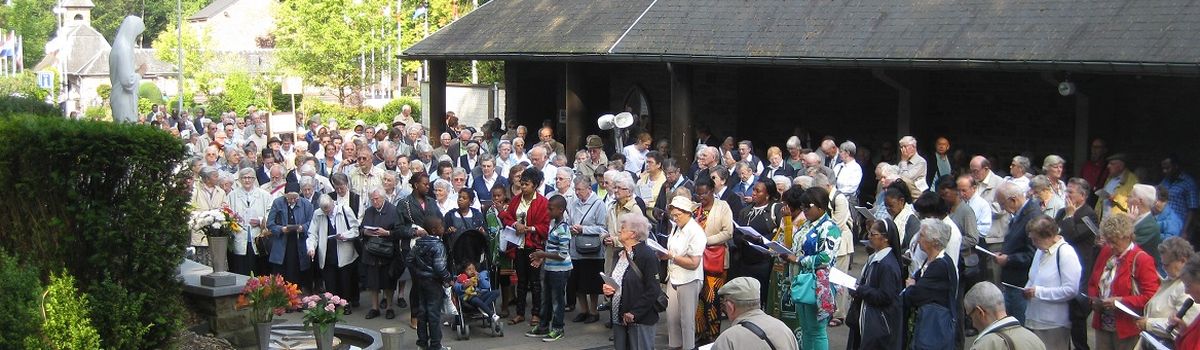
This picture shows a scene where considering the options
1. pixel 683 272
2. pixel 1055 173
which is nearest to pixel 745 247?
pixel 683 272

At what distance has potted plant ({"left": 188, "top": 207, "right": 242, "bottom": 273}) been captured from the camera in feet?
39.8

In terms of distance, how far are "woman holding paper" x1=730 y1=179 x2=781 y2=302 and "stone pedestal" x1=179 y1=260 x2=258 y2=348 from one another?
4.14 metres

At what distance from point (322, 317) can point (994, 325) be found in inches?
216

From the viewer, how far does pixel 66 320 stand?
8.43 metres

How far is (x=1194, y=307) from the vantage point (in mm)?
8062

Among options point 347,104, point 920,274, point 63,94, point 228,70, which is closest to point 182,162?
point 920,274

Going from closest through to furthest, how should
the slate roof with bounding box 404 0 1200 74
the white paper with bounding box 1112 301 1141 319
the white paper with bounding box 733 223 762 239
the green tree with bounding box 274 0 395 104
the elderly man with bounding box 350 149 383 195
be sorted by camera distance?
1. the white paper with bounding box 1112 301 1141 319
2. the white paper with bounding box 733 223 762 239
3. the slate roof with bounding box 404 0 1200 74
4. the elderly man with bounding box 350 149 383 195
5. the green tree with bounding box 274 0 395 104

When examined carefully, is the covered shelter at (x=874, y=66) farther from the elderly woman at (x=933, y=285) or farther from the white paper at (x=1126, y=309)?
the elderly woman at (x=933, y=285)

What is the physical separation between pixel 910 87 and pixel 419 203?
7.68 metres

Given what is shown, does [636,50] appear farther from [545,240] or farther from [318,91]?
[318,91]

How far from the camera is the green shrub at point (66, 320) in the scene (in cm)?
839

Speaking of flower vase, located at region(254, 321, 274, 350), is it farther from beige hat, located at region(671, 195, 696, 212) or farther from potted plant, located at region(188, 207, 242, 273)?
beige hat, located at region(671, 195, 696, 212)

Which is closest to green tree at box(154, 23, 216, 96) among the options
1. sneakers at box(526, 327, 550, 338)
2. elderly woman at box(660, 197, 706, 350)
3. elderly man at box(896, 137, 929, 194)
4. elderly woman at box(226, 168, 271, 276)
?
elderly woman at box(226, 168, 271, 276)

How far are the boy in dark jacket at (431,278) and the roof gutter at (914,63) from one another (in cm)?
700
